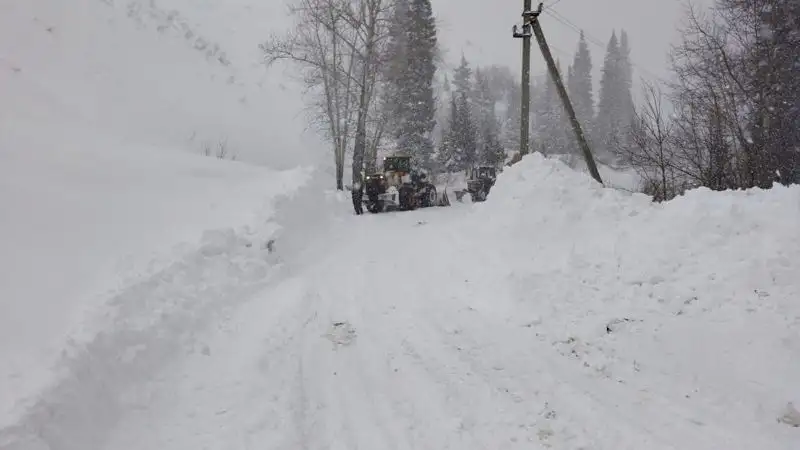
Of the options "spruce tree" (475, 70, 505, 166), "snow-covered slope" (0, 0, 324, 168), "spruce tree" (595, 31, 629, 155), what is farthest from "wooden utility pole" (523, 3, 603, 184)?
"spruce tree" (595, 31, 629, 155)

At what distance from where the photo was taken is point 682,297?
17.8 feet

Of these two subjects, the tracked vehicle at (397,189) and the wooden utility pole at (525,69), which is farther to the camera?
the tracked vehicle at (397,189)

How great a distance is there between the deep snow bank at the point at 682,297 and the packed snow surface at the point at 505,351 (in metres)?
0.02

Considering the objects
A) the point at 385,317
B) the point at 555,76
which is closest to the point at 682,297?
the point at 385,317

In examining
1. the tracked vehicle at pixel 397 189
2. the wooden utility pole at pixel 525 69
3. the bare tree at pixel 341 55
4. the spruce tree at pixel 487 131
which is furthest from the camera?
the spruce tree at pixel 487 131

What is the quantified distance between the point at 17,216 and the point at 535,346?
20.8 feet

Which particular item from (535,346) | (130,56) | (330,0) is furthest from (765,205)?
(130,56)

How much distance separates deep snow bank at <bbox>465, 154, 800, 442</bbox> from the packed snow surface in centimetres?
2

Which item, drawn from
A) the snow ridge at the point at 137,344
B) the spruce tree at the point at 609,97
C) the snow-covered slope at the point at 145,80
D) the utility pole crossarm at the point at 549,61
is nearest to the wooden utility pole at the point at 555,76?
the utility pole crossarm at the point at 549,61

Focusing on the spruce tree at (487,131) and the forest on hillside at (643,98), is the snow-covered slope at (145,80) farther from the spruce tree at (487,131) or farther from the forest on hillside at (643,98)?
the spruce tree at (487,131)

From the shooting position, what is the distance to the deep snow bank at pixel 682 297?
4316mm

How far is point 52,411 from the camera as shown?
3.50m

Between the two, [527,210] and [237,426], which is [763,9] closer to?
[527,210]

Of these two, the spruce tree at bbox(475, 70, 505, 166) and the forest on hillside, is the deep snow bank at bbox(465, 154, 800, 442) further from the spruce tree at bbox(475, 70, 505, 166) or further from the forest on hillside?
the spruce tree at bbox(475, 70, 505, 166)
